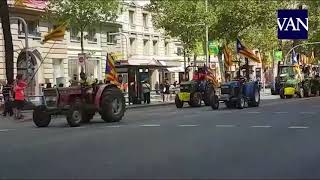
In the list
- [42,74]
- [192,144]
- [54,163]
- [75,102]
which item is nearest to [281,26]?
[42,74]

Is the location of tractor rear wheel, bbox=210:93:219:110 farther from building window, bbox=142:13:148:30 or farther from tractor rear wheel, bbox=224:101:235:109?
building window, bbox=142:13:148:30

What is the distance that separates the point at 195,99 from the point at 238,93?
128 inches

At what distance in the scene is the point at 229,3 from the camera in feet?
166

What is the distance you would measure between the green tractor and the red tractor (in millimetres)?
9121

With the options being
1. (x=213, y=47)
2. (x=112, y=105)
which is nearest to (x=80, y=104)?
(x=112, y=105)

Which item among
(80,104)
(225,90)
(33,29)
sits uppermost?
(33,29)

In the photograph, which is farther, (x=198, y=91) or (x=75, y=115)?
(x=198, y=91)

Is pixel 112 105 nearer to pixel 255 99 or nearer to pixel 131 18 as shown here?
pixel 255 99

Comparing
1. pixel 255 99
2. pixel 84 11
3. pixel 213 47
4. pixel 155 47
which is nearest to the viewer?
pixel 255 99

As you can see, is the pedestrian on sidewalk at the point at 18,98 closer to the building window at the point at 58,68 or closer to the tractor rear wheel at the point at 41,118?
the tractor rear wheel at the point at 41,118

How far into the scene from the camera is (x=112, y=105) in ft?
68.8

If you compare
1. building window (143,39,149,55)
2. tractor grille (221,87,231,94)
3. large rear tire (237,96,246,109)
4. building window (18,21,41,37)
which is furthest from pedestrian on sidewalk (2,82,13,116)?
building window (143,39,149,55)

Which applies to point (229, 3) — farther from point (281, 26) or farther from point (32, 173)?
point (32, 173)

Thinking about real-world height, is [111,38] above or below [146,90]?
above
